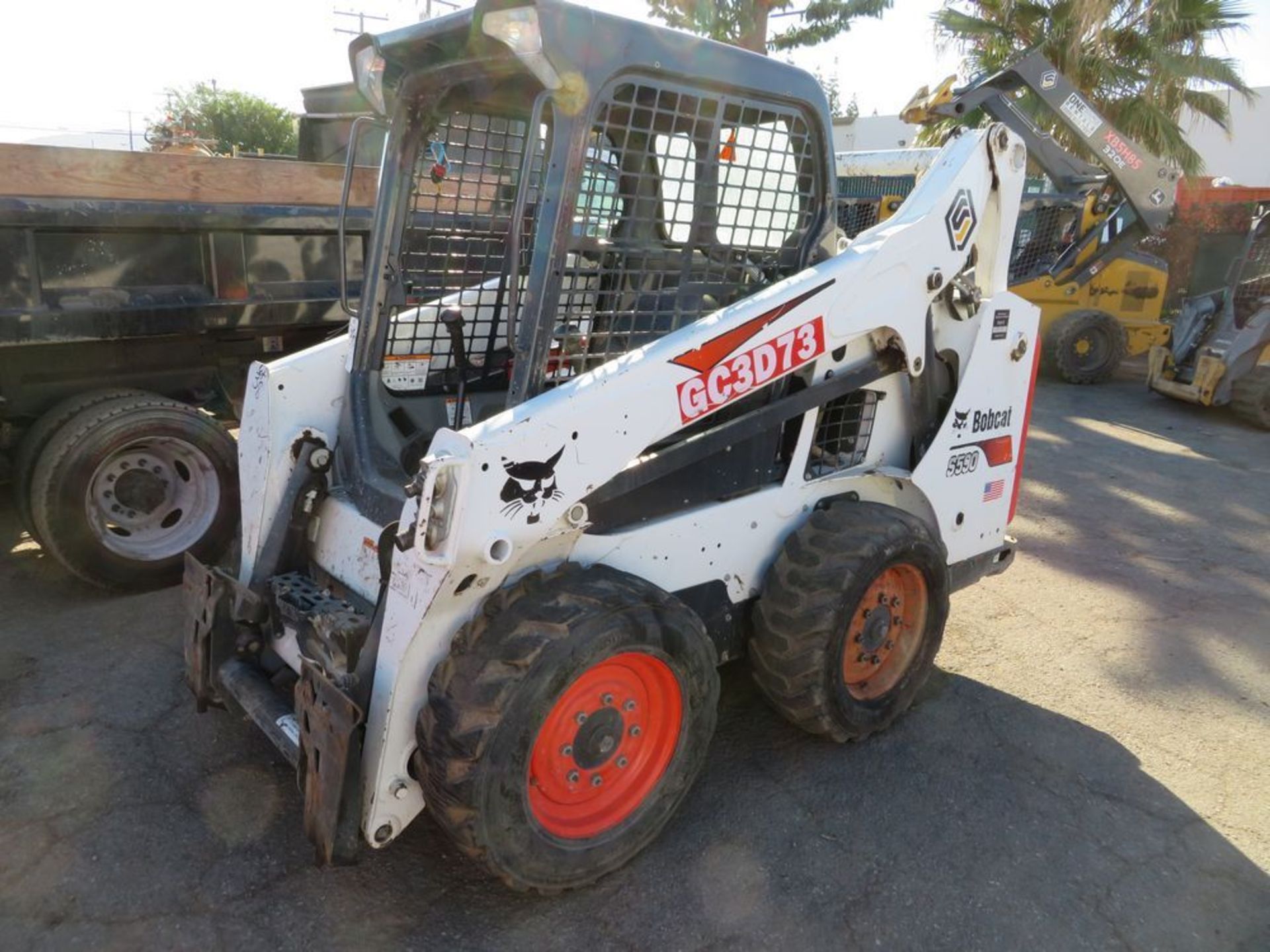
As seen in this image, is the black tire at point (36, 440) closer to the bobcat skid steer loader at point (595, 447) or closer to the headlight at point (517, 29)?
the bobcat skid steer loader at point (595, 447)

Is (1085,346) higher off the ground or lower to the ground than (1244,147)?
lower

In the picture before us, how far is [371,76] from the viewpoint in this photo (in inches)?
122

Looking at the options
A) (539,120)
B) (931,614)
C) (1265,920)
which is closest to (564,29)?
(539,120)

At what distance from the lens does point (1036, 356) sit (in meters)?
4.02

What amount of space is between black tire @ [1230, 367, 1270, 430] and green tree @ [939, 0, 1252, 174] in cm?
535

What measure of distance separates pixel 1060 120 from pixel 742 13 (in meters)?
13.0

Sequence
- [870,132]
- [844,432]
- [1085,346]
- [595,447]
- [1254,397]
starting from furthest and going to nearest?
[870,132] → [1085,346] → [1254,397] → [844,432] → [595,447]

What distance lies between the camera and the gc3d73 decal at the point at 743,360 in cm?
269

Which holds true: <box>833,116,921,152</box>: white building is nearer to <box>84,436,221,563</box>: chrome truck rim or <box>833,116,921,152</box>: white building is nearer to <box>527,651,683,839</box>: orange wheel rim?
<box>84,436,221,563</box>: chrome truck rim

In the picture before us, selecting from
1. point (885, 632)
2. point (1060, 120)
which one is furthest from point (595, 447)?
point (1060, 120)

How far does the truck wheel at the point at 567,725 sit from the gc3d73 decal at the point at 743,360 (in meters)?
0.58

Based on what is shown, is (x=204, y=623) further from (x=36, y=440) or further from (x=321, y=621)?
(x=36, y=440)

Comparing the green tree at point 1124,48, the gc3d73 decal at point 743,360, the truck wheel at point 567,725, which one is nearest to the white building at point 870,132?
the green tree at point 1124,48

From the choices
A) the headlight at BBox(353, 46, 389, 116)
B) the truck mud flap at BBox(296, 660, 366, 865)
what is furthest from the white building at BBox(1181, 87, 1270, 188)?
the truck mud flap at BBox(296, 660, 366, 865)
